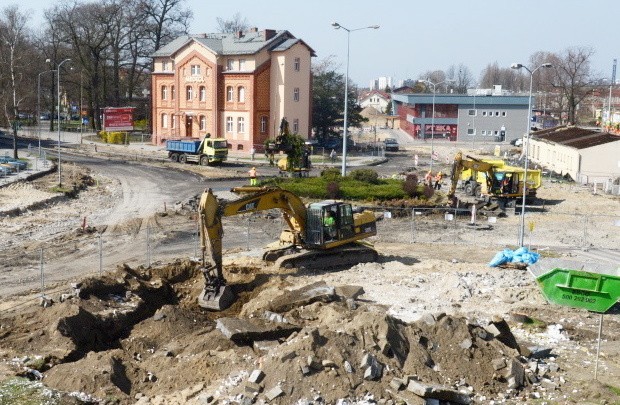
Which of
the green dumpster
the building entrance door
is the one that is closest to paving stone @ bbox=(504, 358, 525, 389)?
the green dumpster

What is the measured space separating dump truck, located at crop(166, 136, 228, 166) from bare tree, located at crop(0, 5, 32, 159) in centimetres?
1117

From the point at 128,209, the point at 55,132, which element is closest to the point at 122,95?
the point at 55,132

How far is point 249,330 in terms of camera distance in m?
18.0

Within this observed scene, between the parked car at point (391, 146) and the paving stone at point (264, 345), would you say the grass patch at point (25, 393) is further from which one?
the parked car at point (391, 146)

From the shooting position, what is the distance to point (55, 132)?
80625 millimetres

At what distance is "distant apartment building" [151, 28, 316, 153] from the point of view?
6469 cm

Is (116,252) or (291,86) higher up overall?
(291,86)

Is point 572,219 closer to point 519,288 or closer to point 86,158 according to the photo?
point 519,288

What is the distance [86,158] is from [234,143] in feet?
40.9

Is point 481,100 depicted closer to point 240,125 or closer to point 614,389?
point 240,125

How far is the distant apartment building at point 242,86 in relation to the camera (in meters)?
64.7

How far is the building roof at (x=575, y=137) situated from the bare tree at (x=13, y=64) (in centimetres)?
3784

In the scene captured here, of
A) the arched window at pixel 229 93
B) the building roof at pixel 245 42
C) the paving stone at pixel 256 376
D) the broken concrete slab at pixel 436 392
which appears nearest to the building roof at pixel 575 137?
the building roof at pixel 245 42

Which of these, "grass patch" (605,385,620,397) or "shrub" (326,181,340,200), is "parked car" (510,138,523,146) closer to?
"shrub" (326,181,340,200)
